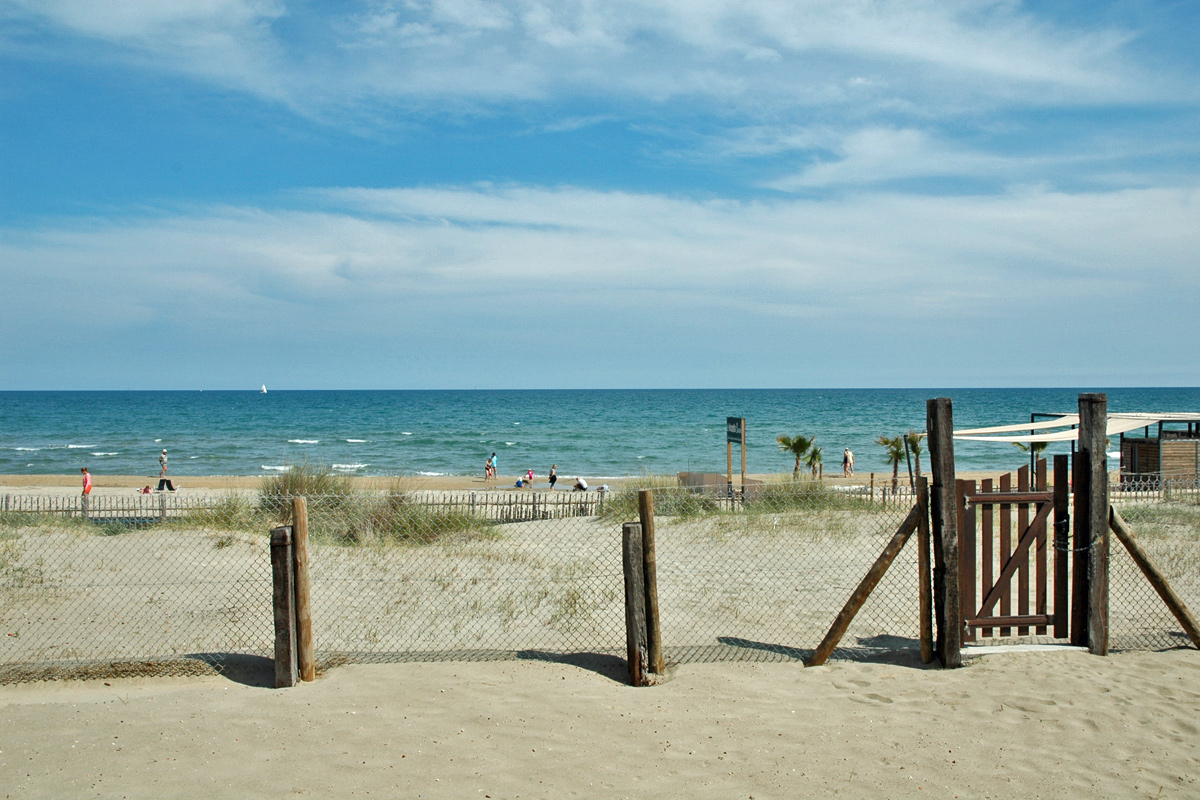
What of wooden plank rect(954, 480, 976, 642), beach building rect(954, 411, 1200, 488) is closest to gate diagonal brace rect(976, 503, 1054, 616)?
wooden plank rect(954, 480, 976, 642)

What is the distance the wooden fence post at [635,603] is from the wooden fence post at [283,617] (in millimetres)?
2397

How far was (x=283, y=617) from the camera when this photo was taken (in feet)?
19.6

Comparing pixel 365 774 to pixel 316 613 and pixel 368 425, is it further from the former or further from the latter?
pixel 368 425

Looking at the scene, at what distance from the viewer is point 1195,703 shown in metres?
5.50

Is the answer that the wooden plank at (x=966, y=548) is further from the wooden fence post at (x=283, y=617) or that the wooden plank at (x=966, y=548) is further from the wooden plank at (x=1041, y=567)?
the wooden fence post at (x=283, y=617)

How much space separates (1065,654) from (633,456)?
128ft

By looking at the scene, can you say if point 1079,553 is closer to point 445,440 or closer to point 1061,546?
point 1061,546

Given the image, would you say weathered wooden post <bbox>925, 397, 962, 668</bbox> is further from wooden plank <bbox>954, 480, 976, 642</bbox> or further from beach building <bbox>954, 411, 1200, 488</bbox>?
beach building <bbox>954, 411, 1200, 488</bbox>

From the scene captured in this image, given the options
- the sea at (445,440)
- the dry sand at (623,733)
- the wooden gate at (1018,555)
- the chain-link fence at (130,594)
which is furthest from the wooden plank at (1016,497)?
the sea at (445,440)

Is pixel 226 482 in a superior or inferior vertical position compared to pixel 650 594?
inferior

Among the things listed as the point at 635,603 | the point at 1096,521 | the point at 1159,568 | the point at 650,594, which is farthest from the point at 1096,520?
the point at 1159,568

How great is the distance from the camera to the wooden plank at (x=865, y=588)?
6137 mm

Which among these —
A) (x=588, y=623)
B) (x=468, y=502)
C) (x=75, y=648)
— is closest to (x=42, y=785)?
(x=75, y=648)

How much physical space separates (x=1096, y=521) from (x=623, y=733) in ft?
13.3
